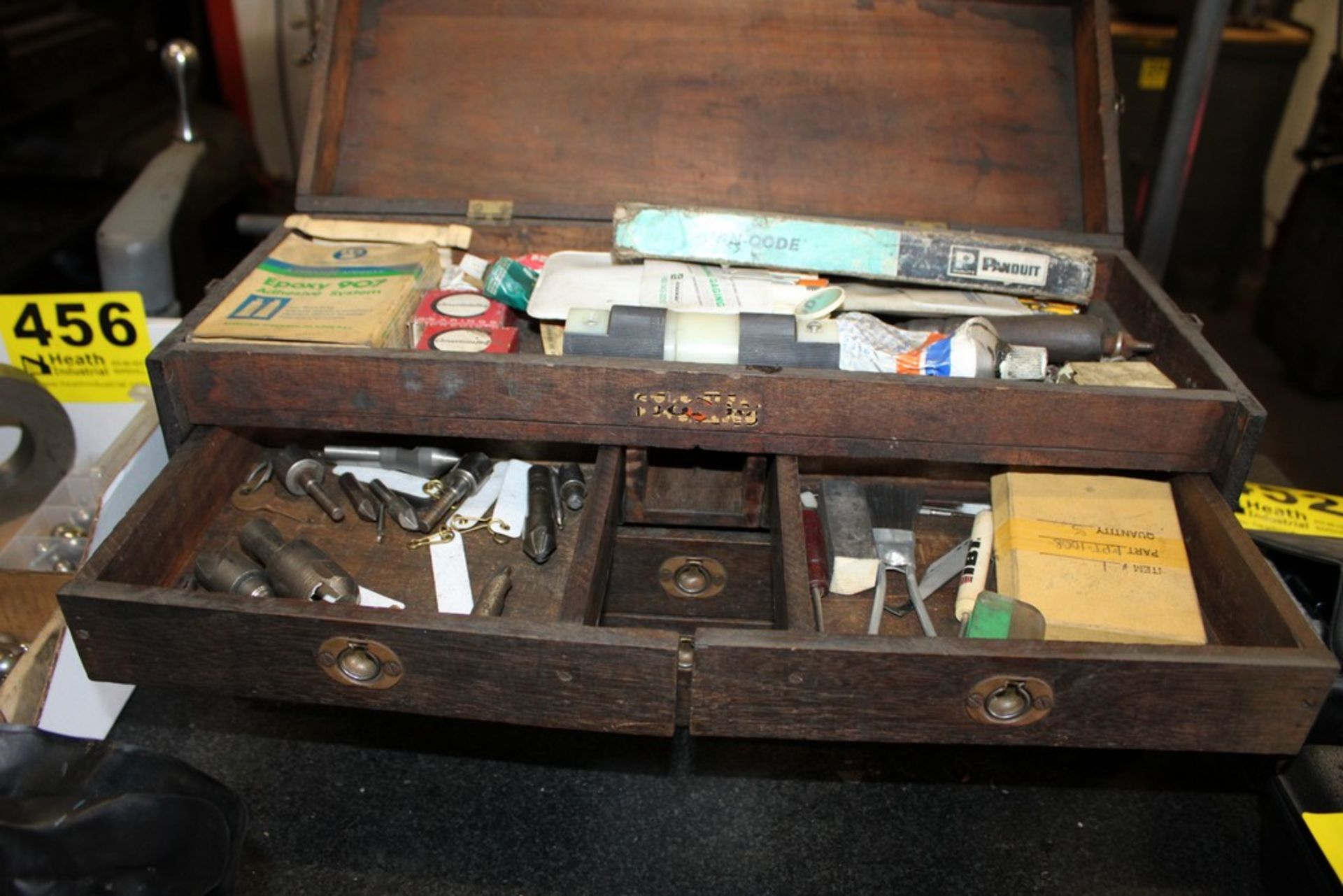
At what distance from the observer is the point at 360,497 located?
100 cm

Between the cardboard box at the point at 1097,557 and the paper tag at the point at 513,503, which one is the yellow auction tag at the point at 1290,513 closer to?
the cardboard box at the point at 1097,557

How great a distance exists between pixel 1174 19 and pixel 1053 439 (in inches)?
80.6

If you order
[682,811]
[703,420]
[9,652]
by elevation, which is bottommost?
[682,811]

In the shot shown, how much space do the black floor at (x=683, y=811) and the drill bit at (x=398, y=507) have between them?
30cm

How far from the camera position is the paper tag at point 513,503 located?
3.19 feet

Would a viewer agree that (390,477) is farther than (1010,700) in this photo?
Yes

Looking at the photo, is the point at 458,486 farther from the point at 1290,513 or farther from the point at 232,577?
the point at 1290,513

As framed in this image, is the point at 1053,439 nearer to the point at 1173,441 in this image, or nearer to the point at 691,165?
the point at 1173,441

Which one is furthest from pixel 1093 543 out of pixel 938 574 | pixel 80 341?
pixel 80 341

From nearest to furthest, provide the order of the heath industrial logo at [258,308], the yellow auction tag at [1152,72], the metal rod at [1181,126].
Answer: the heath industrial logo at [258,308] → the metal rod at [1181,126] → the yellow auction tag at [1152,72]

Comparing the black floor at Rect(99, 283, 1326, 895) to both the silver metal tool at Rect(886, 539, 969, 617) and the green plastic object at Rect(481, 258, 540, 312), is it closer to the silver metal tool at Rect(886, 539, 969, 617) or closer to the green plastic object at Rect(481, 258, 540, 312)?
the silver metal tool at Rect(886, 539, 969, 617)

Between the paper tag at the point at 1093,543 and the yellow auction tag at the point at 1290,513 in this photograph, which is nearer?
the paper tag at the point at 1093,543

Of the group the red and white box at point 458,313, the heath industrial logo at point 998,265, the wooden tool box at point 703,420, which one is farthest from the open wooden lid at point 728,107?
the red and white box at point 458,313

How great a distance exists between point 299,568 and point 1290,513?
1107 mm
